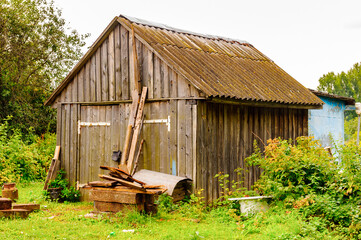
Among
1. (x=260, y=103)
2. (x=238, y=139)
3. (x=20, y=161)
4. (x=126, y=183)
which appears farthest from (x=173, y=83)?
(x=20, y=161)

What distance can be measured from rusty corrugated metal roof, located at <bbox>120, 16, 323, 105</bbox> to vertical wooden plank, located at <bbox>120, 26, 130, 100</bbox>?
364 mm

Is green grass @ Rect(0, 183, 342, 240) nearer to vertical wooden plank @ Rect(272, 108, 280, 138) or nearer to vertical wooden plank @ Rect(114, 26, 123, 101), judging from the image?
vertical wooden plank @ Rect(114, 26, 123, 101)

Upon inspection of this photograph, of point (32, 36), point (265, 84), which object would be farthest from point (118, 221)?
point (32, 36)

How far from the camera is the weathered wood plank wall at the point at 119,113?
9.82 meters

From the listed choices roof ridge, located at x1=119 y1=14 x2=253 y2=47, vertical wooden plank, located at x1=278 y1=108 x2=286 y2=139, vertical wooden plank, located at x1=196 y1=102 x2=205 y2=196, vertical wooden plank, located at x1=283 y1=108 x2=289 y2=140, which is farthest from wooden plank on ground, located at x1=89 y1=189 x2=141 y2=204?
vertical wooden plank, located at x1=283 y1=108 x2=289 y2=140

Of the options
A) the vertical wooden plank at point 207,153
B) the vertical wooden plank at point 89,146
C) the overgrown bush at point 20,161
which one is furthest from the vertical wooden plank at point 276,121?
the overgrown bush at point 20,161

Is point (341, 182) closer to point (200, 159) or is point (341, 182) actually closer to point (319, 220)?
point (319, 220)

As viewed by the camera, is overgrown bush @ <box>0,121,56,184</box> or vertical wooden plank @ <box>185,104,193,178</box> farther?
overgrown bush @ <box>0,121,56,184</box>

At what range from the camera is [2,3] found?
20.6 metres

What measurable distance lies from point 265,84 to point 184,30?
10.2ft

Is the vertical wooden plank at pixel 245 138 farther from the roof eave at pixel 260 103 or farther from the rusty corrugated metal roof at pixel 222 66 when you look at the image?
the rusty corrugated metal roof at pixel 222 66

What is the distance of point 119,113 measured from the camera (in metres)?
11.3

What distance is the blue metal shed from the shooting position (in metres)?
16.3

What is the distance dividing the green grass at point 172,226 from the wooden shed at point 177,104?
1.08 m
